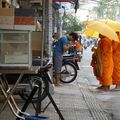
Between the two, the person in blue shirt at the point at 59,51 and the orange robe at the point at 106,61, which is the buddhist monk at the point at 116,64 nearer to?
the orange robe at the point at 106,61

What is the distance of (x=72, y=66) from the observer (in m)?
14.9

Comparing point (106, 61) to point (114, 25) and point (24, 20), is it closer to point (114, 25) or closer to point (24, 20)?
point (114, 25)

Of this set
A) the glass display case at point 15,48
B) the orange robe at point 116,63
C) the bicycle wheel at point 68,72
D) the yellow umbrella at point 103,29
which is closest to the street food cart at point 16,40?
the glass display case at point 15,48

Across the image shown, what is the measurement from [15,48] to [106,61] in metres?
6.02

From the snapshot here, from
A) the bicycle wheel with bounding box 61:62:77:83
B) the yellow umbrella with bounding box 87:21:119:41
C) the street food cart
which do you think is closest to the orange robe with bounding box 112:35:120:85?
the yellow umbrella with bounding box 87:21:119:41

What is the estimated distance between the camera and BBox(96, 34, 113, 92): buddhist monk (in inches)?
506

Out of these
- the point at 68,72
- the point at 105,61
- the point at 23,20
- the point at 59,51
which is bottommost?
the point at 68,72

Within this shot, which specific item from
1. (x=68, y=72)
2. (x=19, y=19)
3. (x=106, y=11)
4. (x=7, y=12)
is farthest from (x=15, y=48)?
(x=106, y=11)

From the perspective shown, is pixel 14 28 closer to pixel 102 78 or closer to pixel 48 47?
pixel 48 47

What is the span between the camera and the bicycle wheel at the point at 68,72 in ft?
48.0

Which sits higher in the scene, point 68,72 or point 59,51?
point 59,51

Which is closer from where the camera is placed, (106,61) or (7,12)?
(7,12)

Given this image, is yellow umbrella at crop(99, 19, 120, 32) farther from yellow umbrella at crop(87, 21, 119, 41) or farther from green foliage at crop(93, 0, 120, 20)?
green foliage at crop(93, 0, 120, 20)

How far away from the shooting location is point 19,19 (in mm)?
7223
